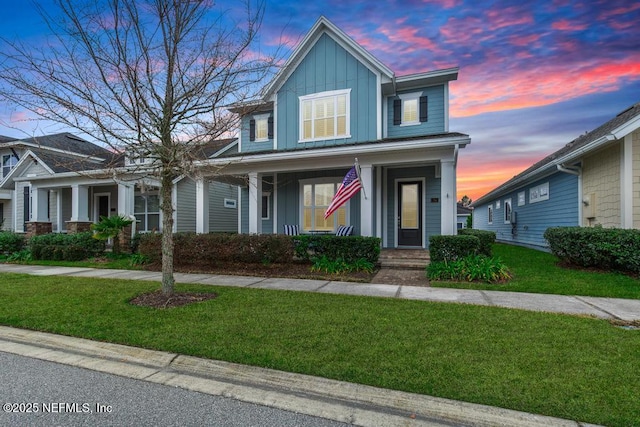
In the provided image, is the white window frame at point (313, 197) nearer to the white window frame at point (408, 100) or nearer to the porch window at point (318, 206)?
the porch window at point (318, 206)

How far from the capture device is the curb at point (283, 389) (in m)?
2.48

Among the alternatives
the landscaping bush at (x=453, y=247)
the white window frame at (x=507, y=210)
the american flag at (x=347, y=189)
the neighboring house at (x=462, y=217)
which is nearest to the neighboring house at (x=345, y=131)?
the american flag at (x=347, y=189)

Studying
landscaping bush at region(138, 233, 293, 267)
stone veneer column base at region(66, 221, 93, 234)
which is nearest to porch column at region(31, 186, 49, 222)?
stone veneer column base at region(66, 221, 93, 234)

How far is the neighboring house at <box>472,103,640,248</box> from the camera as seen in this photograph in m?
8.10

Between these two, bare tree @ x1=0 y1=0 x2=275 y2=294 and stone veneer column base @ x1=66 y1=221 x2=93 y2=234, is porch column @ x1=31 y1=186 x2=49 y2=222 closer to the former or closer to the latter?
stone veneer column base @ x1=66 y1=221 x2=93 y2=234

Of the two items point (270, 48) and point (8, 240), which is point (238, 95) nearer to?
point (270, 48)

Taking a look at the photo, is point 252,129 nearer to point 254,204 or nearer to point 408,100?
point 254,204

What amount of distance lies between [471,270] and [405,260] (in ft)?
7.07

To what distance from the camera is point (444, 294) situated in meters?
6.19

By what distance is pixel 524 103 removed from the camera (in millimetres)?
11094

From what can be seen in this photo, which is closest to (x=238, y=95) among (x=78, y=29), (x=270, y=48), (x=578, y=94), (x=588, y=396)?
(x=270, y=48)

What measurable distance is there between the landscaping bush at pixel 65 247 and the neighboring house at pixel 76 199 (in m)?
1.57

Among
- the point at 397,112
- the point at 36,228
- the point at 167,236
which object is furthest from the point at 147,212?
the point at 397,112

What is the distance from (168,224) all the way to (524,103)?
11364 mm
